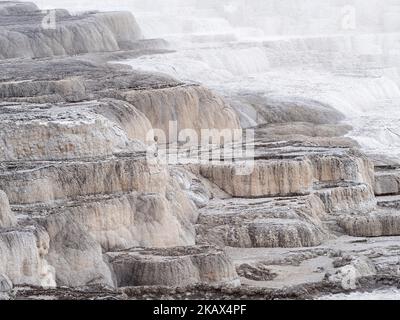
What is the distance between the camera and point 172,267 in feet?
76.6

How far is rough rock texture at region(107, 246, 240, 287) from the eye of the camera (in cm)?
2327

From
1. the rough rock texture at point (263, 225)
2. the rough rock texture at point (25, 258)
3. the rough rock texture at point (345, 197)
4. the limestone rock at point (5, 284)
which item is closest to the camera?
the limestone rock at point (5, 284)

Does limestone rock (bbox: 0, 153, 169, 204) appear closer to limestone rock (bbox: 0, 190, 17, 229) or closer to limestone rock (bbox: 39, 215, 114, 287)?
limestone rock (bbox: 39, 215, 114, 287)

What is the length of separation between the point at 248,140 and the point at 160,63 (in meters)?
11.8

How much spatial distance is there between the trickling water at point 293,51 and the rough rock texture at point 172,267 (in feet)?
46.6

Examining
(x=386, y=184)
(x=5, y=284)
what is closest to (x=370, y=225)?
(x=386, y=184)

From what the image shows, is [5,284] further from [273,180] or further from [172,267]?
[273,180]

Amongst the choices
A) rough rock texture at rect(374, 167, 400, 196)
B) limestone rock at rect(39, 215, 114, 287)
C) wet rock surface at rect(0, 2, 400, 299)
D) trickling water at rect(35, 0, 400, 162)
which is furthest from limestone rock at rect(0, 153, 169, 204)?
trickling water at rect(35, 0, 400, 162)

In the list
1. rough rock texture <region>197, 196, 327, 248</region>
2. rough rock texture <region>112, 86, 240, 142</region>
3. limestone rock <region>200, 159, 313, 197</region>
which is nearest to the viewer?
rough rock texture <region>197, 196, 327, 248</region>

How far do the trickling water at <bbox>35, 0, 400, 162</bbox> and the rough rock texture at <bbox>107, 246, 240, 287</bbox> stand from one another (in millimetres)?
14191

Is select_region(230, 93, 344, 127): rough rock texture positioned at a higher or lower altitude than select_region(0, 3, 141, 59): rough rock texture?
lower

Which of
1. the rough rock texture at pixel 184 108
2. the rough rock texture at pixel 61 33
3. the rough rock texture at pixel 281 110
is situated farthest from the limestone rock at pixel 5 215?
the rough rock texture at pixel 61 33

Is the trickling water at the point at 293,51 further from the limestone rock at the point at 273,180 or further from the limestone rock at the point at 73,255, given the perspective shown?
the limestone rock at the point at 73,255

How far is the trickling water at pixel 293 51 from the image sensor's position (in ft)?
153
